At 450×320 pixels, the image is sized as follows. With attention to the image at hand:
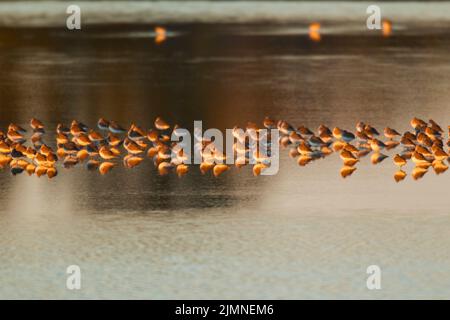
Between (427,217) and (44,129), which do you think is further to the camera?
(44,129)

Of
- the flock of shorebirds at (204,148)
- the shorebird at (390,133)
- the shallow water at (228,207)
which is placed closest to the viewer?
the shallow water at (228,207)

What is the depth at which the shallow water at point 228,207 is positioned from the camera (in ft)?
35.7

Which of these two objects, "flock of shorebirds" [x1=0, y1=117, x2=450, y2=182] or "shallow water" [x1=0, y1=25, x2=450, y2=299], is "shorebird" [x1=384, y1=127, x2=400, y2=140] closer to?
"flock of shorebirds" [x1=0, y1=117, x2=450, y2=182]

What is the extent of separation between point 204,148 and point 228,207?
2.22 meters

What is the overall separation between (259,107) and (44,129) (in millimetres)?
3388

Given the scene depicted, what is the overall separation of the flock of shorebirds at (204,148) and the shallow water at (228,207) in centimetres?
28

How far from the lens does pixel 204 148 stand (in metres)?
15.4

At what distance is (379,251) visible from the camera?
11.7 meters

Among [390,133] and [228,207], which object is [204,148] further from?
[390,133]

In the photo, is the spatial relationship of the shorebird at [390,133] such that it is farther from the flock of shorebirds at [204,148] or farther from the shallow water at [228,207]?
the shallow water at [228,207]

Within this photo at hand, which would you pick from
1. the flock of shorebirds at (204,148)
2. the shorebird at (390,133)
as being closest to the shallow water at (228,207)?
the flock of shorebirds at (204,148)

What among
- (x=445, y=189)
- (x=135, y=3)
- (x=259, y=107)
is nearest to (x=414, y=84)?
(x=259, y=107)

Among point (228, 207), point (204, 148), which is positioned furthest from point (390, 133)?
point (228, 207)

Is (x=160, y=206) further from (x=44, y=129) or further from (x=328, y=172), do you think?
(x=44, y=129)
